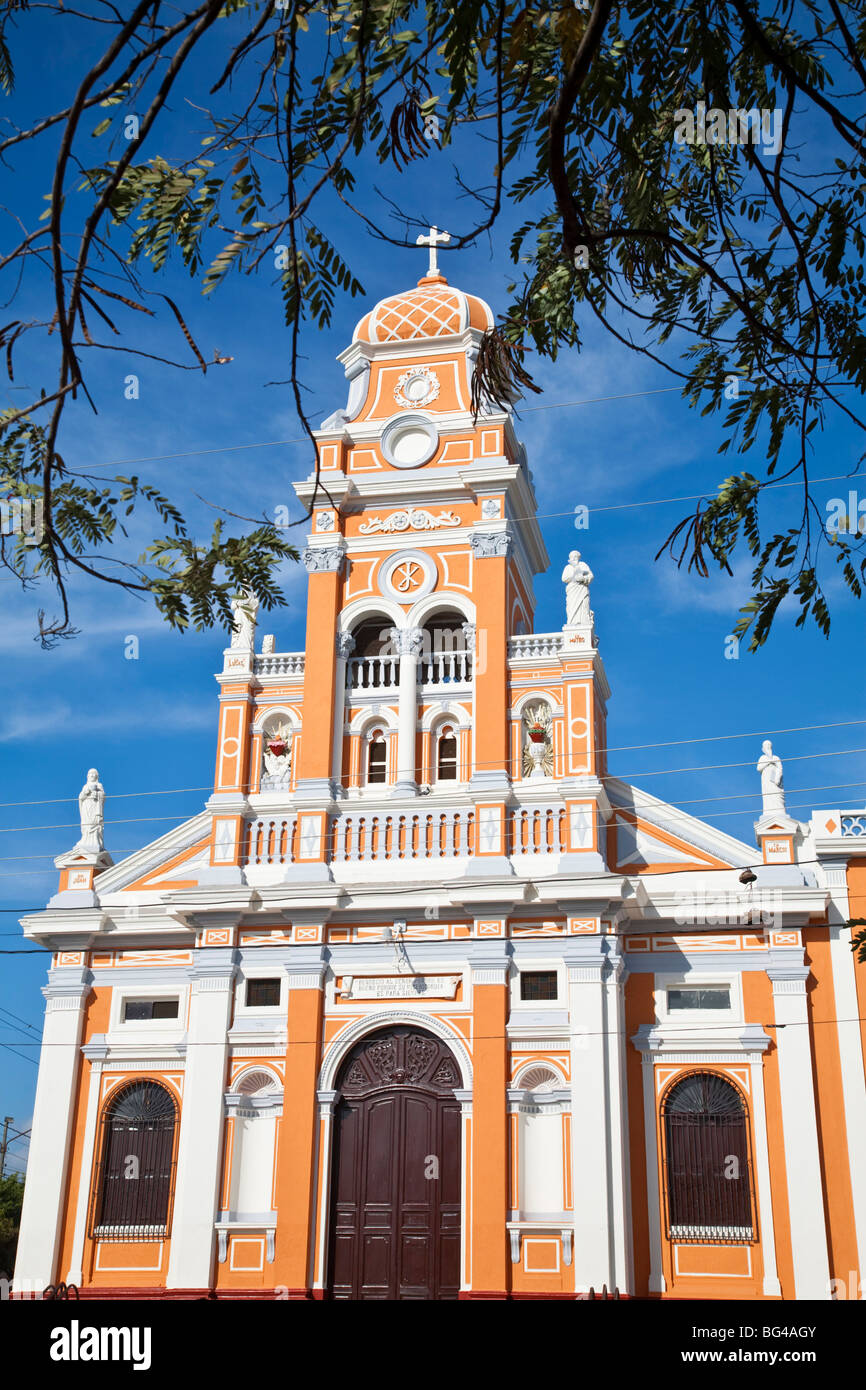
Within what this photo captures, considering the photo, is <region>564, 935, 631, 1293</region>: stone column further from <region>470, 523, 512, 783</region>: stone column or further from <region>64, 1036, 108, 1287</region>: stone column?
<region>64, 1036, 108, 1287</region>: stone column

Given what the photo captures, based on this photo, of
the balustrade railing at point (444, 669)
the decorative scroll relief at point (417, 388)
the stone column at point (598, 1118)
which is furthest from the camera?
the decorative scroll relief at point (417, 388)

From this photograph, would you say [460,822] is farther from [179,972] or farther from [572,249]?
[572,249]

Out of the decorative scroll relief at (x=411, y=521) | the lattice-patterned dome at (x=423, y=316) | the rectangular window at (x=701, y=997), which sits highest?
the lattice-patterned dome at (x=423, y=316)

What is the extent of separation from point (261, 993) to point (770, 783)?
7.49 metres

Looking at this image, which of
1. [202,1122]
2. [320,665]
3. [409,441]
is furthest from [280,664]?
[202,1122]

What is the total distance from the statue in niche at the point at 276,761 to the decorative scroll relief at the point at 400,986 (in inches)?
125

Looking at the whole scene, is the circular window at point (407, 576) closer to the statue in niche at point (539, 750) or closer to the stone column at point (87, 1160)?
the statue in niche at point (539, 750)

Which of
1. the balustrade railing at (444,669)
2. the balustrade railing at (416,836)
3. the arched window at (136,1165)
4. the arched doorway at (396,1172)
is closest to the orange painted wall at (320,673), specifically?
the balustrade railing at (416,836)

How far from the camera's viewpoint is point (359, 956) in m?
18.7

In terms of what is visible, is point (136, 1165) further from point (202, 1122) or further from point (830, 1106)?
point (830, 1106)

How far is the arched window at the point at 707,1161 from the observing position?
17.2 m

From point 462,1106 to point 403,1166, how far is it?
107 cm

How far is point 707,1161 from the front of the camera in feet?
57.6

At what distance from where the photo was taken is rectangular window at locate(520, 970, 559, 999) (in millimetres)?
18125
